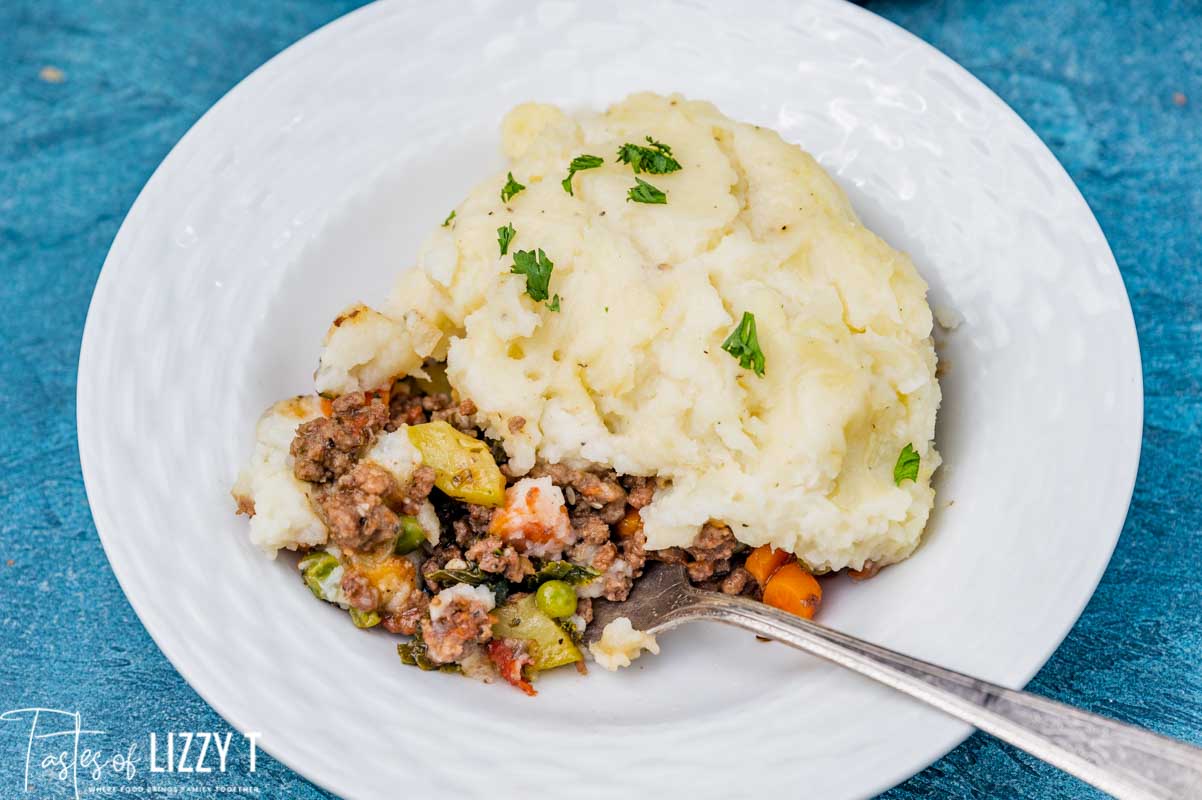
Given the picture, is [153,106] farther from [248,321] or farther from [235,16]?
[248,321]

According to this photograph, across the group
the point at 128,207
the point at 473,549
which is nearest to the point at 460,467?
the point at 473,549

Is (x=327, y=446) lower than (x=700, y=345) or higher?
lower

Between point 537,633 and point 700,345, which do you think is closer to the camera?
point 700,345

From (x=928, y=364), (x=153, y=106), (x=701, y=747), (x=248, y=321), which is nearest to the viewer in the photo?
(x=701, y=747)

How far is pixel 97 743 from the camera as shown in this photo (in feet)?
15.9

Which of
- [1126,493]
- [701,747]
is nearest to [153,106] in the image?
[701,747]

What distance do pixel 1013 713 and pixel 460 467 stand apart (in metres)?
2.24

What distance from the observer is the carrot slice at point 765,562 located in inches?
185

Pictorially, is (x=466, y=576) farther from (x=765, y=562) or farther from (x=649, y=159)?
(x=649, y=159)

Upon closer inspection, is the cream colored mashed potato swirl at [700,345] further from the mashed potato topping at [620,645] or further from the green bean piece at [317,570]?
the green bean piece at [317,570]

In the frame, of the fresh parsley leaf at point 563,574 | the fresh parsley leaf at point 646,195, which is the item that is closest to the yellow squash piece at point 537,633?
the fresh parsley leaf at point 563,574

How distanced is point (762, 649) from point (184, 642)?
87.2 inches

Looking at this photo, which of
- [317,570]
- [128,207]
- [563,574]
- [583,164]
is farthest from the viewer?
[128,207]

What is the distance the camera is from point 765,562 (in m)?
4.68
